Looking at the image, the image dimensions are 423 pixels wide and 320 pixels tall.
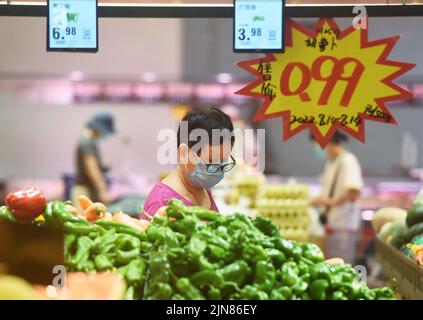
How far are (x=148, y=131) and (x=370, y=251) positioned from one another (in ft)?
10.2

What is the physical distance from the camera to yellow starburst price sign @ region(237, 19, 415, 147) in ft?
11.1

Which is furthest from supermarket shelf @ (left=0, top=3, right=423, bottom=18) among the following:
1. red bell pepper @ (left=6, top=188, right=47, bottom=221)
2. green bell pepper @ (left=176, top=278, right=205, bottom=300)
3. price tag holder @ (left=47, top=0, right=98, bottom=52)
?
green bell pepper @ (left=176, top=278, right=205, bottom=300)

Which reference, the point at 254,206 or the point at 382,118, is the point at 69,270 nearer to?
the point at 382,118

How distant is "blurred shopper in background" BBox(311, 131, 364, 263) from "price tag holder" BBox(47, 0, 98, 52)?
12.9 feet

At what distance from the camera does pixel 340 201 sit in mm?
6992

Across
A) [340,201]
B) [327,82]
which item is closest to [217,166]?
[327,82]

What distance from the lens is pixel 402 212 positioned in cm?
559

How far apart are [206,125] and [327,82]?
59 centimetres

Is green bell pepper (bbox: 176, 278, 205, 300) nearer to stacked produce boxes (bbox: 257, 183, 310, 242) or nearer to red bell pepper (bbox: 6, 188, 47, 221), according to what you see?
red bell pepper (bbox: 6, 188, 47, 221)

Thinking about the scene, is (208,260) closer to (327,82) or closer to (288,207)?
(327,82)

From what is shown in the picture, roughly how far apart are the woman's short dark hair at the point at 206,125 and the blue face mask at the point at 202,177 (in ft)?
0.35

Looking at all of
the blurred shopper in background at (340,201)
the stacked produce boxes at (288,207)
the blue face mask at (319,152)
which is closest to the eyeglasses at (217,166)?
the stacked produce boxes at (288,207)

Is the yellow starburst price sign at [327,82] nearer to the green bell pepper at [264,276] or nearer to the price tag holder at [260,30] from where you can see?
the price tag holder at [260,30]

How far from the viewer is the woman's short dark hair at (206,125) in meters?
3.28
